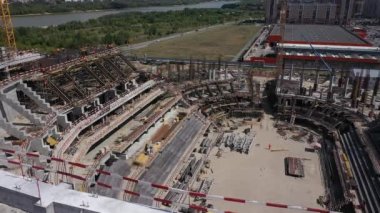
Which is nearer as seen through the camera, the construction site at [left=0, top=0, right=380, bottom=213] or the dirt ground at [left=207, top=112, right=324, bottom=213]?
the construction site at [left=0, top=0, right=380, bottom=213]

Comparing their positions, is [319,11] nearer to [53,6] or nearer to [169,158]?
[169,158]

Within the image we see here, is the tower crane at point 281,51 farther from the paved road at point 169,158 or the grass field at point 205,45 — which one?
the paved road at point 169,158

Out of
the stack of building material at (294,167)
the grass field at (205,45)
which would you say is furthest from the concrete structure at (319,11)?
the stack of building material at (294,167)

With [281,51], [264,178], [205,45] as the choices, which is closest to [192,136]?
[264,178]

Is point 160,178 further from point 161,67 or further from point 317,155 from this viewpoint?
point 161,67

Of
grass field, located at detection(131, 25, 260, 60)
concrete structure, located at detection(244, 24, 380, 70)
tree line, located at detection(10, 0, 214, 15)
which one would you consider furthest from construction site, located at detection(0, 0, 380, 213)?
tree line, located at detection(10, 0, 214, 15)

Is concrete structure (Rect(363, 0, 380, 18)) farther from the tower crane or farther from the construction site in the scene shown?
the construction site
